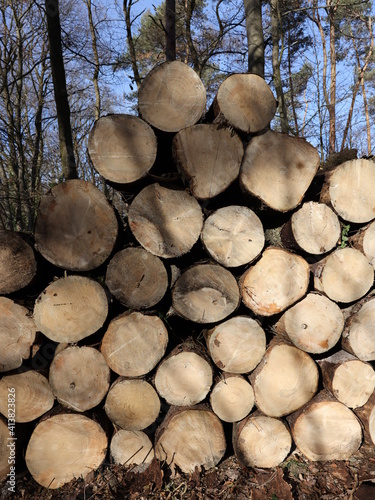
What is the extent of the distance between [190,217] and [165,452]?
4.90ft

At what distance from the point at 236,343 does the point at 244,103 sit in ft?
4.82

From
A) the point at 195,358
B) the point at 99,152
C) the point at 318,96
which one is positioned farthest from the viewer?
the point at 318,96

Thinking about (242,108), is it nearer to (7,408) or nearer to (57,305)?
(57,305)

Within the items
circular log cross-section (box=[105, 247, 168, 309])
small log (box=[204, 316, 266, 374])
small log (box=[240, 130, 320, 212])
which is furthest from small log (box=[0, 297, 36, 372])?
small log (box=[240, 130, 320, 212])

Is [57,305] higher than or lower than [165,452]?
higher

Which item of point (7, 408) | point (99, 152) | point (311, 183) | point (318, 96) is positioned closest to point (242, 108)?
point (311, 183)

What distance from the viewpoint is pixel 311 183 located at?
238cm

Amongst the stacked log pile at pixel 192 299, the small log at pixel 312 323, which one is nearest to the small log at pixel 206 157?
the stacked log pile at pixel 192 299

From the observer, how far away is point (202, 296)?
2.20 metres

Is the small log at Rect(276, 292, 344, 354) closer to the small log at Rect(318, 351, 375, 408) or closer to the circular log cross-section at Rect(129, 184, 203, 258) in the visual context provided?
the small log at Rect(318, 351, 375, 408)

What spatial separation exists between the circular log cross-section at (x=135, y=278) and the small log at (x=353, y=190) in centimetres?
120

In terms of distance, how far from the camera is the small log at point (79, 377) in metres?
2.24

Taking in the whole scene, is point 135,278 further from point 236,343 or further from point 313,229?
point 313,229

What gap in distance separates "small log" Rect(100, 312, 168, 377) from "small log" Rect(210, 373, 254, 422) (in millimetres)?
439
